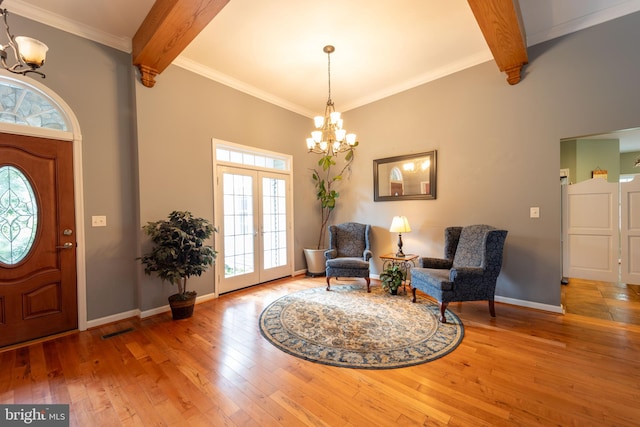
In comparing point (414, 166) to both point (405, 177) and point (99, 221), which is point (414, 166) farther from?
point (99, 221)

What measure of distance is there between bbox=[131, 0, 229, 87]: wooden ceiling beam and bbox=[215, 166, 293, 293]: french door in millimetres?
1395

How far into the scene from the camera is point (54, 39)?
2600 mm

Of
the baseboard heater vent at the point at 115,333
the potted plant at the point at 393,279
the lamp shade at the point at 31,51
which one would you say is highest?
the lamp shade at the point at 31,51

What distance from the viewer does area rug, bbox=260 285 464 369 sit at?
7.11ft

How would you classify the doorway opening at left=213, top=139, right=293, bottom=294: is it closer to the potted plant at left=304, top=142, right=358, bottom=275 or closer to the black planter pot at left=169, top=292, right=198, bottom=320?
the potted plant at left=304, top=142, right=358, bottom=275

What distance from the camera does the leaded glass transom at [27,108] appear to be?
2.39 metres

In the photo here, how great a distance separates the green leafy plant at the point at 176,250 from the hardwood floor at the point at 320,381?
642 millimetres

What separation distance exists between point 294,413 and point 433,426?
815mm

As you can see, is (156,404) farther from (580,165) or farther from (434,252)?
(580,165)

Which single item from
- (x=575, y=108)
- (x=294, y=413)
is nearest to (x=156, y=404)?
(x=294, y=413)

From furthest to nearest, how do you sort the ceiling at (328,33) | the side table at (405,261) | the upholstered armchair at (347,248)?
1. the upholstered armchair at (347,248)
2. the side table at (405,261)
3. the ceiling at (328,33)

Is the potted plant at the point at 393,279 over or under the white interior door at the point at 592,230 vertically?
under

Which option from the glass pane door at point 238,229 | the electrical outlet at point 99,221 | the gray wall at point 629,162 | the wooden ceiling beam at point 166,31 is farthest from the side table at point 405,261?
the gray wall at point 629,162

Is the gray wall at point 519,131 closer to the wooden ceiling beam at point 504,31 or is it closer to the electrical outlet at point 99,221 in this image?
the wooden ceiling beam at point 504,31
